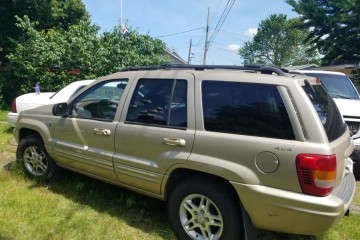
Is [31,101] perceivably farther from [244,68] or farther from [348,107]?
[348,107]

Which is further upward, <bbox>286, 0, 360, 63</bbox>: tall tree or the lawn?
<bbox>286, 0, 360, 63</bbox>: tall tree

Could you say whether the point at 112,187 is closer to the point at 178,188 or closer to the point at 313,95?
the point at 178,188

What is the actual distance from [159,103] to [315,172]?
172 cm

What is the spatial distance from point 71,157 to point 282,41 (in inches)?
2836

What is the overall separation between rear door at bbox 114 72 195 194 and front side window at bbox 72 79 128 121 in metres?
0.27

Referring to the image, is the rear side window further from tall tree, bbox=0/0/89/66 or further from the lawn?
tall tree, bbox=0/0/89/66

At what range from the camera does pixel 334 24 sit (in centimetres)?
1927

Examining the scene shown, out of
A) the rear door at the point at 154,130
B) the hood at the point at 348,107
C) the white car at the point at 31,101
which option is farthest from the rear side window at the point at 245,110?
the white car at the point at 31,101

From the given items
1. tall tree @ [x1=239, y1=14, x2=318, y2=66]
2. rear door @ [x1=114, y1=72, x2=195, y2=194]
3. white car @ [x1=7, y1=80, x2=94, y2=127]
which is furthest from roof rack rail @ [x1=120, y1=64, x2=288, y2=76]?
tall tree @ [x1=239, y1=14, x2=318, y2=66]

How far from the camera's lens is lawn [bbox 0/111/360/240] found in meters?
3.72

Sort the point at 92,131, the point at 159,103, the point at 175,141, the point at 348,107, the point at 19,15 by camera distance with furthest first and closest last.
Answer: the point at 19,15 < the point at 348,107 < the point at 92,131 < the point at 159,103 < the point at 175,141

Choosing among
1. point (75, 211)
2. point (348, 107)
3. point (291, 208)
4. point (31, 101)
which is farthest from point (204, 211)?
point (31, 101)

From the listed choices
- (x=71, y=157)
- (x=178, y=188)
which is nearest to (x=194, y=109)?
(x=178, y=188)

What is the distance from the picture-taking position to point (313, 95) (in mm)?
3174
